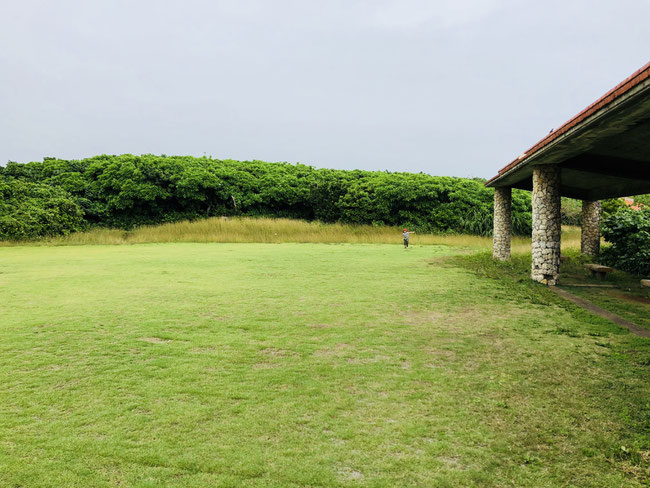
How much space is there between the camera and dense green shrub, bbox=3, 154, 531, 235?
1176 inches

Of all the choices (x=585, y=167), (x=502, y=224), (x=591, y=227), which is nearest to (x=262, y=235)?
(x=502, y=224)

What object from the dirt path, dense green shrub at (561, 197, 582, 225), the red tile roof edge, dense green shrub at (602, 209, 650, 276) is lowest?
the dirt path

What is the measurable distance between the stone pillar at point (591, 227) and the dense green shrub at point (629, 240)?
1.95 m

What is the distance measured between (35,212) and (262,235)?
11666 millimetres

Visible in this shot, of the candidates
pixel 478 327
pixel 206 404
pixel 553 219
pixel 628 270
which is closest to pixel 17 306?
pixel 206 404

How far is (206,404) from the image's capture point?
3957 millimetres

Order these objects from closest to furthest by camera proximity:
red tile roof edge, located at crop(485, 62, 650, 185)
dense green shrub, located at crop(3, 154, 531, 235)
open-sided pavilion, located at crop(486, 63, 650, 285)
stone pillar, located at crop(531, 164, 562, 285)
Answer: red tile roof edge, located at crop(485, 62, 650, 185)
open-sided pavilion, located at crop(486, 63, 650, 285)
stone pillar, located at crop(531, 164, 562, 285)
dense green shrub, located at crop(3, 154, 531, 235)

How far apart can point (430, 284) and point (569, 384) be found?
6.55 m

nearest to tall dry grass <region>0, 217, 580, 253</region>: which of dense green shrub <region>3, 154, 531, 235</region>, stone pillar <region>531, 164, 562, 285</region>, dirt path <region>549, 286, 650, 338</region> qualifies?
dense green shrub <region>3, 154, 531, 235</region>

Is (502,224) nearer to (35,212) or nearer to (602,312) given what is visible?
(602,312)

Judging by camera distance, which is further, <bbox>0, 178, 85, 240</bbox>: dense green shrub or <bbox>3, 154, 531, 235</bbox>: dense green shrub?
<bbox>3, 154, 531, 235</bbox>: dense green shrub

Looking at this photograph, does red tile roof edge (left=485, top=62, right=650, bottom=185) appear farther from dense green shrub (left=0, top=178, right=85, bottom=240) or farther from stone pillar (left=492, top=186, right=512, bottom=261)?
dense green shrub (left=0, top=178, right=85, bottom=240)

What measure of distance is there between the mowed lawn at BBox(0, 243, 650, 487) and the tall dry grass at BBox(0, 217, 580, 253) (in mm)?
16223

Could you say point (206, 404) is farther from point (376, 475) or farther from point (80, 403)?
point (376, 475)
